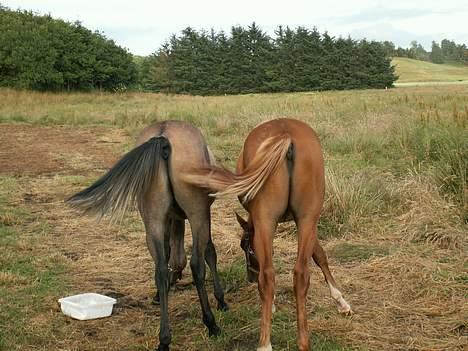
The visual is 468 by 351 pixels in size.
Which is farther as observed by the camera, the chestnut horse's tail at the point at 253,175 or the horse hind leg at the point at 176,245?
the horse hind leg at the point at 176,245

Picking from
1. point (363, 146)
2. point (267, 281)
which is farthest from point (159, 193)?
point (363, 146)

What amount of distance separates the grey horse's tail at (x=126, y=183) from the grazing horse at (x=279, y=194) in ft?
1.10

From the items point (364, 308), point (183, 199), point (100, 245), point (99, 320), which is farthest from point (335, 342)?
point (100, 245)

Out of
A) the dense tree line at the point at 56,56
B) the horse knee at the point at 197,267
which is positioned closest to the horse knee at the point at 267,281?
the horse knee at the point at 197,267

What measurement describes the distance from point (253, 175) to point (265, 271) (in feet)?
2.02

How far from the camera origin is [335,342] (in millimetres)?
3525

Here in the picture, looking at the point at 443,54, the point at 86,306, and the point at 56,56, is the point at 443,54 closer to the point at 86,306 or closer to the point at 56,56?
the point at 56,56

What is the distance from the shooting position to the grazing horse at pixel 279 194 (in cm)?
320

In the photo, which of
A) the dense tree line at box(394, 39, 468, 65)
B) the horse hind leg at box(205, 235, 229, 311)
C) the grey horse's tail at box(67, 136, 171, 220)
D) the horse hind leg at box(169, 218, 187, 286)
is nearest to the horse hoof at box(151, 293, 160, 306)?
the horse hind leg at box(169, 218, 187, 286)

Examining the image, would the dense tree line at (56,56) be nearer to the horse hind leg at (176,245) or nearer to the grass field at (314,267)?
the grass field at (314,267)

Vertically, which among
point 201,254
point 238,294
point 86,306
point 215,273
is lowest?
point 238,294

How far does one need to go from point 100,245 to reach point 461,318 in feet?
13.1

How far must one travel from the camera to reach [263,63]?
184 feet

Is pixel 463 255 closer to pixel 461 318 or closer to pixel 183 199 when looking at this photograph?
pixel 461 318
